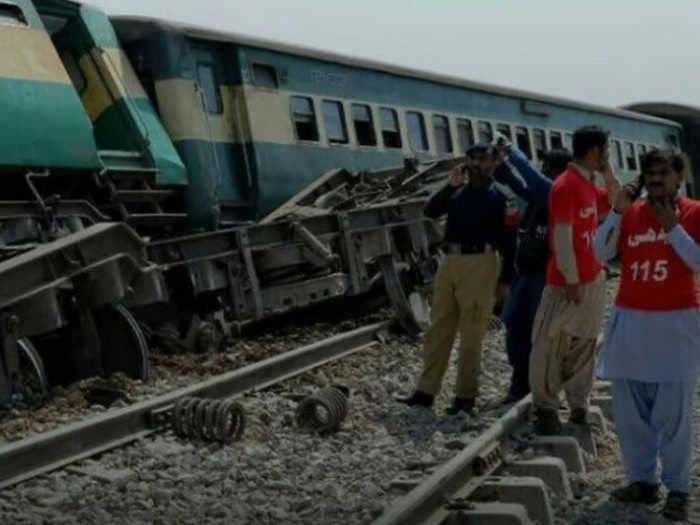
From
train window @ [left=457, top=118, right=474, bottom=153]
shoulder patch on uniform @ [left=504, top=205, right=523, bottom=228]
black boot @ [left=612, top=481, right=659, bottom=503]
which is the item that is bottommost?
black boot @ [left=612, top=481, right=659, bottom=503]

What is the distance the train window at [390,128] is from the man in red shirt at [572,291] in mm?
8949

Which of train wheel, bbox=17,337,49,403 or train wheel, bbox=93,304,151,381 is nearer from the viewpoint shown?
train wheel, bbox=17,337,49,403

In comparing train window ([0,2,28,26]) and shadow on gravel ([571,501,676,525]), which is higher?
train window ([0,2,28,26])

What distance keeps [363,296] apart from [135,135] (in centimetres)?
403

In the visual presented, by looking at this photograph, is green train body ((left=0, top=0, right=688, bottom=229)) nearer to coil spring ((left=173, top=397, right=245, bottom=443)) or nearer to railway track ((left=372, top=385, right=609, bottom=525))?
coil spring ((left=173, top=397, right=245, bottom=443))

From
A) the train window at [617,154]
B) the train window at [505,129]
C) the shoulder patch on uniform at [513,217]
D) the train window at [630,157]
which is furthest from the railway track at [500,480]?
the train window at [630,157]

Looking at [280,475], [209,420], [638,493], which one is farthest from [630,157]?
[638,493]

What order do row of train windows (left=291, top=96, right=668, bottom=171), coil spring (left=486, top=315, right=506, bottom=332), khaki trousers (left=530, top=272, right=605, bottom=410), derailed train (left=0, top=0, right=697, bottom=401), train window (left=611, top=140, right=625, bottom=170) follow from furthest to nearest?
1. train window (left=611, top=140, right=625, bottom=170)
2. row of train windows (left=291, top=96, right=668, bottom=171)
3. coil spring (left=486, top=315, right=506, bottom=332)
4. derailed train (left=0, top=0, right=697, bottom=401)
5. khaki trousers (left=530, top=272, right=605, bottom=410)

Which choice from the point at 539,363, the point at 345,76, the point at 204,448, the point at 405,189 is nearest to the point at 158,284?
the point at 204,448

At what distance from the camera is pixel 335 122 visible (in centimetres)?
1463

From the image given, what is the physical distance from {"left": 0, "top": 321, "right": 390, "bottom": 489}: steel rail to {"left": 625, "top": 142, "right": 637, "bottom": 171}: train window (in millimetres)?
17141

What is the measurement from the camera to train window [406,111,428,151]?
16.3 metres

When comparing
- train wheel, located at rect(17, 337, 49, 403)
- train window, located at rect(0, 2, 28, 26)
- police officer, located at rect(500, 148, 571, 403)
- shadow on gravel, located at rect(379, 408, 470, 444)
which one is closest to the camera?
shadow on gravel, located at rect(379, 408, 470, 444)

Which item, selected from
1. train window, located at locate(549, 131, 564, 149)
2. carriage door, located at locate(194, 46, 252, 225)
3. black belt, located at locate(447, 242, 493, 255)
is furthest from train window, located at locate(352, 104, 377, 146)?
black belt, located at locate(447, 242, 493, 255)
